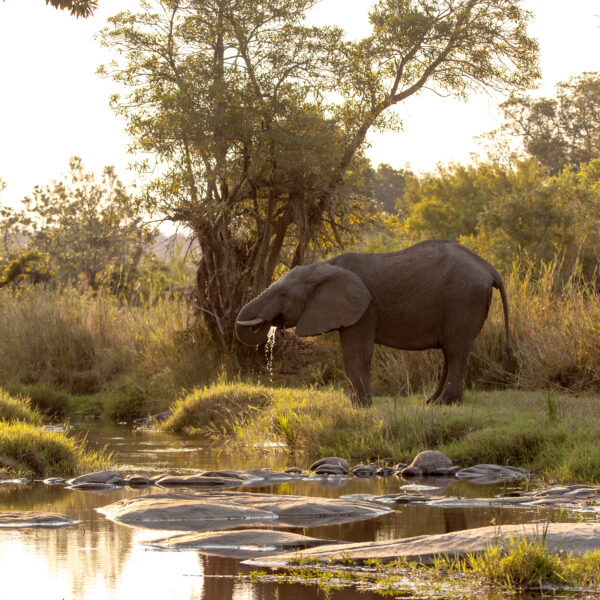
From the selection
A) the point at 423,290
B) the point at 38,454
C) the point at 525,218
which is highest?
the point at 525,218

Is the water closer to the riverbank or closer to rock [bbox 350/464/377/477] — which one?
rock [bbox 350/464/377/477]

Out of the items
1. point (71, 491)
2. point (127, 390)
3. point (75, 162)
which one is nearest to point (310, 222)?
point (127, 390)

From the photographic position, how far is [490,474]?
10188 millimetres

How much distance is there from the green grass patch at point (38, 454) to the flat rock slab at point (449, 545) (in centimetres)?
473

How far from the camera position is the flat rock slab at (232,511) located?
774cm

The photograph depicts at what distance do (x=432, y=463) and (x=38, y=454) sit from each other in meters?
3.76

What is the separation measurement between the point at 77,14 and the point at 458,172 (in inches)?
1256

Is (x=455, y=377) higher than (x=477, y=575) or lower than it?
higher

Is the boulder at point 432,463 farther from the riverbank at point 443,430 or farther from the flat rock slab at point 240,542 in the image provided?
the flat rock slab at point 240,542

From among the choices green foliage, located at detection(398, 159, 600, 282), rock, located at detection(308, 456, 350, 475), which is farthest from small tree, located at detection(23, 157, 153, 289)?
rock, located at detection(308, 456, 350, 475)

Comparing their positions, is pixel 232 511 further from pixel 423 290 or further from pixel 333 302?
pixel 423 290

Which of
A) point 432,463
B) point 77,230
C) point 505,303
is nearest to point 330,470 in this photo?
point 432,463

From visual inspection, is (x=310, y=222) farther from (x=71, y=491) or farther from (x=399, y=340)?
(x=71, y=491)

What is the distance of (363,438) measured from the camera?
37.8 ft
